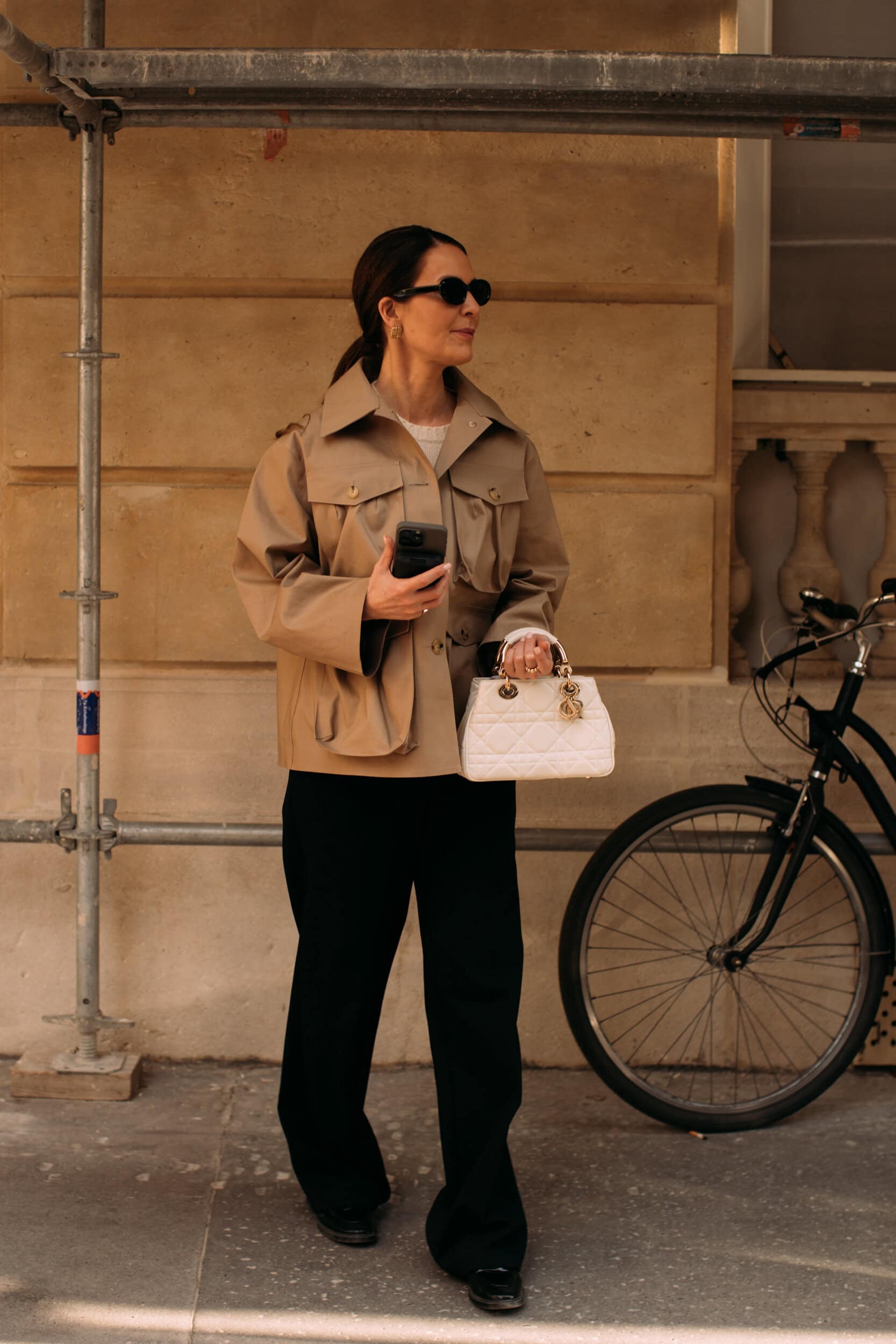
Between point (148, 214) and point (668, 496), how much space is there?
1613 millimetres

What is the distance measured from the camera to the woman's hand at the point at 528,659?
2.60 m

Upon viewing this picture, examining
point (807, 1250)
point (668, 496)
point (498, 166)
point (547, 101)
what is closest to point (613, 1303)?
point (807, 1250)

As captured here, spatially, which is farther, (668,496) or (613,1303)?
(668,496)

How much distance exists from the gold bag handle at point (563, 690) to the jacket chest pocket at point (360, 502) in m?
0.33

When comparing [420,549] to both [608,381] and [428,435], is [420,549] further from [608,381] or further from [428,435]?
[608,381]

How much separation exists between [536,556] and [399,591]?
0.54 meters

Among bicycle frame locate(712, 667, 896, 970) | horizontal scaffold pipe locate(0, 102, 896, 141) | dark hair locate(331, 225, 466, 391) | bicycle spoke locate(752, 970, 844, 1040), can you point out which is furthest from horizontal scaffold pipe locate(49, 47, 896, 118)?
bicycle spoke locate(752, 970, 844, 1040)

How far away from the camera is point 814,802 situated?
342cm

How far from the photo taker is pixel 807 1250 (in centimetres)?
288

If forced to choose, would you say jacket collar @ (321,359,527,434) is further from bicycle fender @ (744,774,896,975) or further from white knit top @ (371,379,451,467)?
bicycle fender @ (744,774,896,975)

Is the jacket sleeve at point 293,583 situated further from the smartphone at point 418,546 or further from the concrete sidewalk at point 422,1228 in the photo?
the concrete sidewalk at point 422,1228

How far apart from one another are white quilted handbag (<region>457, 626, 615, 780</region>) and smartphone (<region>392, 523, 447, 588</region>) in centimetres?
27

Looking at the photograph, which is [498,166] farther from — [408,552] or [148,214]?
[408,552]

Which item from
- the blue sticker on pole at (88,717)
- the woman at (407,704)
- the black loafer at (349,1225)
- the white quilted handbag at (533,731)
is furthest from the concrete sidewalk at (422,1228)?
the white quilted handbag at (533,731)
